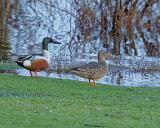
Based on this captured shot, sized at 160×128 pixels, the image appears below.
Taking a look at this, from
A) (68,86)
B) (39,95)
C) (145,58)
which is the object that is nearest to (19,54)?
(145,58)

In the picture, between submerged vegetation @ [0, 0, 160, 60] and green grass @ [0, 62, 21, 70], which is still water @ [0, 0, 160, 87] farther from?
green grass @ [0, 62, 21, 70]

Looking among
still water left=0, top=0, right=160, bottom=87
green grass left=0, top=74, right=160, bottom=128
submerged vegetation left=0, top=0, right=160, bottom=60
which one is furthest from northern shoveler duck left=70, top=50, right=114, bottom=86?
submerged vegetation left=0, top=0, right=160, bottom=60

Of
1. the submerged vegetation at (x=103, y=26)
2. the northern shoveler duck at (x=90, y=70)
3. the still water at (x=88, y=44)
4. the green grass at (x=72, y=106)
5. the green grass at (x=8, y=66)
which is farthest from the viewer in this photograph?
the submerged vegetation at (x=103, y=26)

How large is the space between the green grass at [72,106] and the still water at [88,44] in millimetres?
3583

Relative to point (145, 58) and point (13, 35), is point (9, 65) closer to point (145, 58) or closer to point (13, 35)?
point (145, 58)

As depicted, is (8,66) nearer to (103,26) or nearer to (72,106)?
(72,106)

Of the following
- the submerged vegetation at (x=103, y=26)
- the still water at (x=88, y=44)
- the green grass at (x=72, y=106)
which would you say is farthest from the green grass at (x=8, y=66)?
the submerged vegetation at (x=103, y=26)

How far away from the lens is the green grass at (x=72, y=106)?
16.4ft

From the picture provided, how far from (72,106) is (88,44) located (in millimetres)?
12865

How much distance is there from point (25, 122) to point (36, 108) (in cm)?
79

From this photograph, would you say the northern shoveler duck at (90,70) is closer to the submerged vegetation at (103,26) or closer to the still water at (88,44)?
the still water at (88,44)

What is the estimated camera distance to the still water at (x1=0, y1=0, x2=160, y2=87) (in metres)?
12.5

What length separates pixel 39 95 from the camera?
7.00 m

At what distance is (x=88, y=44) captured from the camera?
18.7 m
